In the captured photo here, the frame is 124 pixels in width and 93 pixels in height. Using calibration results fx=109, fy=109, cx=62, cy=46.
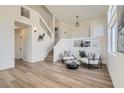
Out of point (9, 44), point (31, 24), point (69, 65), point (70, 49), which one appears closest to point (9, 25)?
point (9, 44)

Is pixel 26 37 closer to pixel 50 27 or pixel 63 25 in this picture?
pixel 50 27

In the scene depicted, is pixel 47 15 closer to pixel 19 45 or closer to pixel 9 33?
pixel 19 45

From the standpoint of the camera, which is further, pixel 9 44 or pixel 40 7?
pixel 40 7

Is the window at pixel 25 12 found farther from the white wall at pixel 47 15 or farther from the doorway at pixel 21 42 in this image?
the white wall at pixel 47 15

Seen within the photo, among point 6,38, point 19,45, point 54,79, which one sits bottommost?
point 54,79

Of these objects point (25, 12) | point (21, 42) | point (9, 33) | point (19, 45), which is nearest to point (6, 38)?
point (9, 33)

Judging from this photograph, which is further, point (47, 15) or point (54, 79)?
point (47, 15)

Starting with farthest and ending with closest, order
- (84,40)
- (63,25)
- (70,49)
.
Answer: (63,25)
(70,49)
(84,40)

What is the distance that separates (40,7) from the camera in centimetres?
822

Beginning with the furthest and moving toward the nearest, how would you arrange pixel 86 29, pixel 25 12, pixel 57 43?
pixel 86 29
pixel 57 43
pixel 25 12

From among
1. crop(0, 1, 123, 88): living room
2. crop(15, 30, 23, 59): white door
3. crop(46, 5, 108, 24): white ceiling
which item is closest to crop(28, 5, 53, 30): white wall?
crop(0, 1, 123, 88): living room

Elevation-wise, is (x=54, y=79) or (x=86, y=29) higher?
(x=86, y=29)
